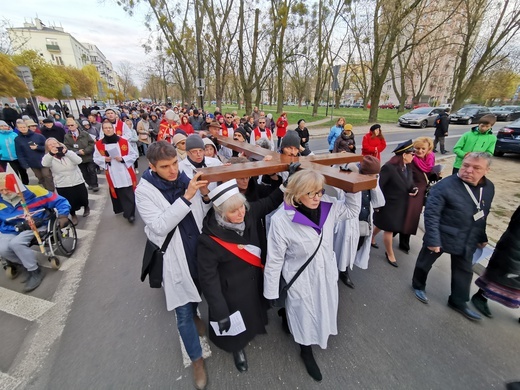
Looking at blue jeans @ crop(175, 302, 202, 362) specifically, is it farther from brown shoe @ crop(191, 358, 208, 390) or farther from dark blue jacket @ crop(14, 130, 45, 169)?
dark blue jacket @ crop(14, 130, 45, 169)

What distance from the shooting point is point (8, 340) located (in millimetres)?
2549

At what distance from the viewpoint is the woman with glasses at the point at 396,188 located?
3339mm

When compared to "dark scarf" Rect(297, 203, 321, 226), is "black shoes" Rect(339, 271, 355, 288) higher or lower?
lower

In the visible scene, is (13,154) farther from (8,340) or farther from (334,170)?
(334,170)

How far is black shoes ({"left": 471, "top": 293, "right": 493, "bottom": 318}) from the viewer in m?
2.74

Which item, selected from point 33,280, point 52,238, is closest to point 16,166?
point 52,238

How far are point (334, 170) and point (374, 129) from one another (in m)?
4.84

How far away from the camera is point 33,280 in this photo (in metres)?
3.30

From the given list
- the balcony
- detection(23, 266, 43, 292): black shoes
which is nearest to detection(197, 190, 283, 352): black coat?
detection(23, 266, 43, 292): black shoes

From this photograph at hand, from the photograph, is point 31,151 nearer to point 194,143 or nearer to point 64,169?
point 64,169

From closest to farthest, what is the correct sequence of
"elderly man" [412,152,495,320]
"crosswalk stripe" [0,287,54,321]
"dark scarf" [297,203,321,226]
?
"dark scarf" [297,203,321,226], "elderly man" [412,152,495,320], "crosswalk stripe" [0,287,54,321]

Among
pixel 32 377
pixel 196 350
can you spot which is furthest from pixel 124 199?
pixel 196 350

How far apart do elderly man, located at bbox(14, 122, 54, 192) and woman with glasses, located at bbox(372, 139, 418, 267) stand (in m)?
7.89

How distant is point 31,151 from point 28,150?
63mm
